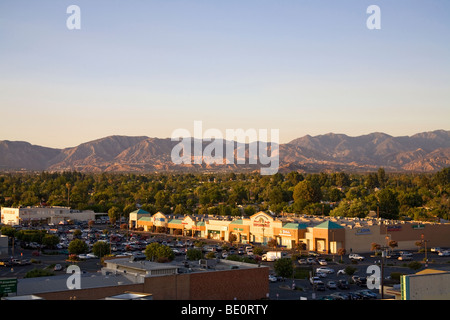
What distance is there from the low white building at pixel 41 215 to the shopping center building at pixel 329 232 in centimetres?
2851

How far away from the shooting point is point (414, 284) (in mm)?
19703

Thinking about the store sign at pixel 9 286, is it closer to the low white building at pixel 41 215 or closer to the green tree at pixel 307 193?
the low white building at pixel 41 215

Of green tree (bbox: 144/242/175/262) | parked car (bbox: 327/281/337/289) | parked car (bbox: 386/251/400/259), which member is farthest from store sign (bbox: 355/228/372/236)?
green tree (bbox: 144/242/175/262)

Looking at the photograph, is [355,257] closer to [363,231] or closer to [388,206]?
[363,231]

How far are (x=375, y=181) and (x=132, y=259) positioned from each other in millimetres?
118483

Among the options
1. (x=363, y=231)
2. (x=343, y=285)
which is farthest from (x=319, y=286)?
(x=363, y=231)

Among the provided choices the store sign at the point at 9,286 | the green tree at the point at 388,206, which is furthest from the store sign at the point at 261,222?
the store sign at the point at 9,286

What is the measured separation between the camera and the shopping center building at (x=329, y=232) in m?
52.4

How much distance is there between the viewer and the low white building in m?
78.4

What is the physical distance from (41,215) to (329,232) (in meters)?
46.8

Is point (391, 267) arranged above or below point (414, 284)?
below

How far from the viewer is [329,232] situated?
170 feet
